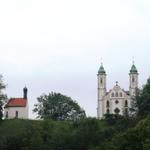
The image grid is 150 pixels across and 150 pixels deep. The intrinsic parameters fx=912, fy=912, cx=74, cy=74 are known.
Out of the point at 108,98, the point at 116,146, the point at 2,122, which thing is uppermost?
the point at 108,98

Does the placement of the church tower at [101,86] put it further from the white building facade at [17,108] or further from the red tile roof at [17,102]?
the white building facade at [17,108]

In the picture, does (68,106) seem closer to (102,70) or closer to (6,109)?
(6,109)

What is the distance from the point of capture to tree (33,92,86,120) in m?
154

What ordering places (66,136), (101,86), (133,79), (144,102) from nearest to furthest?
(66,136)
(144,102)
(133,79)
(101,86)

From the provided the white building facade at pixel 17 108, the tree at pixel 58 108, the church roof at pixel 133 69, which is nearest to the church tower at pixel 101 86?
the church roof at pixel 133 69

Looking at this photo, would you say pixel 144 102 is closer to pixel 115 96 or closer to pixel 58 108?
pixel 58 108

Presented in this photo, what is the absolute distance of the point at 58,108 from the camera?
6088 inches

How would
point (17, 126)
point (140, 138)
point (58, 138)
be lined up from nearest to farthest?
1. point (140, 138)
2. point (58, 138)
3. point (17, 126)

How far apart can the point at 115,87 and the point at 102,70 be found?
6145 millimetres

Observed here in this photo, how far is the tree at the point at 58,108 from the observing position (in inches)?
6073

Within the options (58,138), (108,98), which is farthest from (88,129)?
(108,98)

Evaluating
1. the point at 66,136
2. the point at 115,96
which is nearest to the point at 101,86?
the point at 115,96

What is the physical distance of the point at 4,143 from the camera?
11162 cm

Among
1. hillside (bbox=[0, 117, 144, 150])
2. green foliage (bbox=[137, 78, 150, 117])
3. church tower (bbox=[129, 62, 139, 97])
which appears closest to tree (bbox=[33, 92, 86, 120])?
green foliage (bbox=[137, 78, 150, 117])
